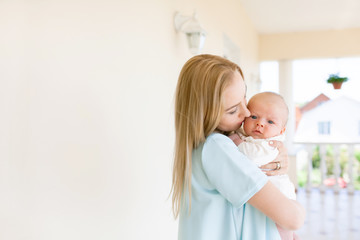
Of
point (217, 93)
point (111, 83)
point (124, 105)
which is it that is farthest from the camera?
point (124, 105)

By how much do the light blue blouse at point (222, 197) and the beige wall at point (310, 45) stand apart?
5761mm

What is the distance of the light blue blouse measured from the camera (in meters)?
1.01

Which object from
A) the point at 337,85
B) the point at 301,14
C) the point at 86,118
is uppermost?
the point at 301,14

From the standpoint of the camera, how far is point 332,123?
6363mm

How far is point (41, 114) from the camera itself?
118cm

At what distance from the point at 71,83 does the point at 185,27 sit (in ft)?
4.08

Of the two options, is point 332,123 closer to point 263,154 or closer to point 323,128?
point 323,128

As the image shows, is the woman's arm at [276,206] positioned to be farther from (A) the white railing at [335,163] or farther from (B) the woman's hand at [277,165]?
(A) the white railing at [335,163]

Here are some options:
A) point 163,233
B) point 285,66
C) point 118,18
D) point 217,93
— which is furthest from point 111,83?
point 285,66

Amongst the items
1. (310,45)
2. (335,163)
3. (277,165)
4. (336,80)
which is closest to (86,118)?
(277,165)

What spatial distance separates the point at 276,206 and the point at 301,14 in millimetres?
4977

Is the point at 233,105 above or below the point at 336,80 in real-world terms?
below

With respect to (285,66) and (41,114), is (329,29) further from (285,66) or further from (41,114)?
(41,114)

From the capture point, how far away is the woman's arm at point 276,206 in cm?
99
